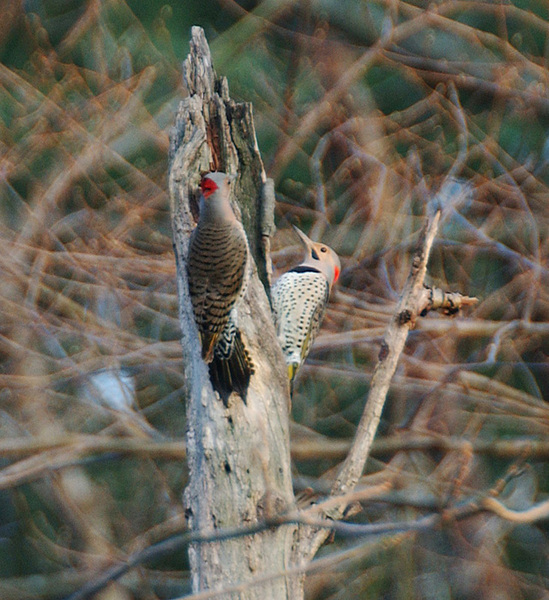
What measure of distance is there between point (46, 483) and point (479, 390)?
14.5 ft

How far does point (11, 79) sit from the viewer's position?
6.12 metres

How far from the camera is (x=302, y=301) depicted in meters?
4.18

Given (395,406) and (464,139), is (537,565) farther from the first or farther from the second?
(464,139)

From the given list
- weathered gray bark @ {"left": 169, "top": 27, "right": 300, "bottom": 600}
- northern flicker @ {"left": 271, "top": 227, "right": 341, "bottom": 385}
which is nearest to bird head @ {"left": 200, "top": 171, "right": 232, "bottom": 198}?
weathered gray bark @ {"left": 169, "top": 27, "right": 300, "bottom": 600}

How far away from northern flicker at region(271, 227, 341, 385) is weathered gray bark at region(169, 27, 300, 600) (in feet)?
2.19

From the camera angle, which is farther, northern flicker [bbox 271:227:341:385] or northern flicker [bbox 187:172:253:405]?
northern flicker [bbox 271:227:341:385]

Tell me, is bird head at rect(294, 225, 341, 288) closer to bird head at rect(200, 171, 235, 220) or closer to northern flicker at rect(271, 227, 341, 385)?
northern flicker at rect(271, 227, 341, 385)

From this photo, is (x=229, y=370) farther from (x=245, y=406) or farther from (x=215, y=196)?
(x=215, y=196)

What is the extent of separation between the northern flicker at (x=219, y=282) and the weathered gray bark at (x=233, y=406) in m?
0.08

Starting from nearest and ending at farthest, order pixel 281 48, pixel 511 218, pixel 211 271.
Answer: pixel 211 271 → pixel 511 218 → pixel 281 48

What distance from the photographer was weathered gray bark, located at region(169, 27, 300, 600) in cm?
266

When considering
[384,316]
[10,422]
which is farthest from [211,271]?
[10,422]

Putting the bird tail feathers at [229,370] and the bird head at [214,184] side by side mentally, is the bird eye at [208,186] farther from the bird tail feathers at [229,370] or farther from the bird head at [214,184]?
the bird tail feathers at [229,370]

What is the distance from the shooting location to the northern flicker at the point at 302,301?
4035 millimetres
